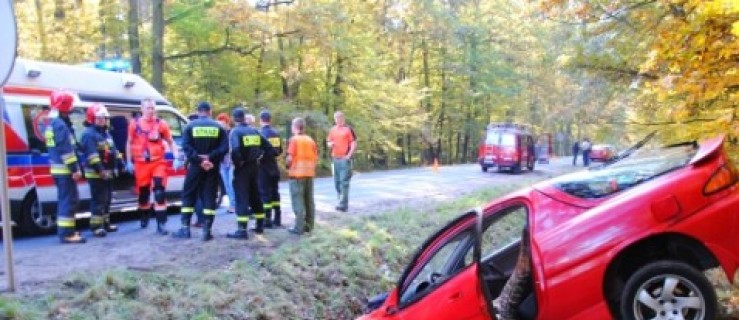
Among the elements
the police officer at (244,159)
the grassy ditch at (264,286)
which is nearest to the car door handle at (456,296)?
the grassy ditch at (264,286)

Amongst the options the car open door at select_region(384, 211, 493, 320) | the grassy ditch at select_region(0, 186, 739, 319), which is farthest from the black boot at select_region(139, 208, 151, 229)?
the car open door at select_region(384, 211, 493, 320)

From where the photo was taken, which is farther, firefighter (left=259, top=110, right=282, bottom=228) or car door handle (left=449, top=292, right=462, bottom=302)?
firefighter (left=259, top=110, right=282, bottom=228)

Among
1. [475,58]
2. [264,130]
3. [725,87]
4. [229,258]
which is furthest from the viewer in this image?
[475,58]

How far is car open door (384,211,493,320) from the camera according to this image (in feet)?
14.0

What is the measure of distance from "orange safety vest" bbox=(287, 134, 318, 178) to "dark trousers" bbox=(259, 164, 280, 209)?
27 centimetres

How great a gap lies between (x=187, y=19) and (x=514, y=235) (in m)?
18.9

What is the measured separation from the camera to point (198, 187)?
883cm

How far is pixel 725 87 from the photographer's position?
6688mm

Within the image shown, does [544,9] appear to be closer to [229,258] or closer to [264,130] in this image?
[264,130]

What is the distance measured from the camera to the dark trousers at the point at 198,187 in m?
8.66

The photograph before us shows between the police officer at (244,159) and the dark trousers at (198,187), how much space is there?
33 cm

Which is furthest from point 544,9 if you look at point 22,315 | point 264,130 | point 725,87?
point 22,315

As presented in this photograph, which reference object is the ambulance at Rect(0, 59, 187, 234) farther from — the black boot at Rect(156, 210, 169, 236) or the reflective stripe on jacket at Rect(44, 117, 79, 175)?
the black boot at Rect(156, 210, 169, 236)

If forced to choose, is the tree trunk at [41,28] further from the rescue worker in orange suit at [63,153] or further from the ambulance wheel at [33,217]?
the rescue worker in orange suit at [63,153]
